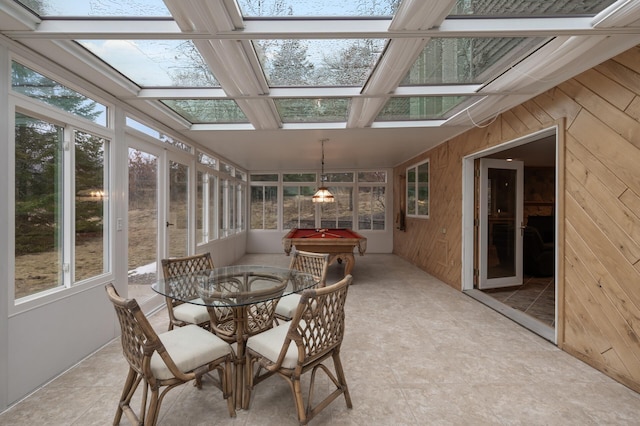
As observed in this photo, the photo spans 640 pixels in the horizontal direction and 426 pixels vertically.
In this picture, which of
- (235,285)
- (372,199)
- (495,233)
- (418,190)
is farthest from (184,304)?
(372,199)

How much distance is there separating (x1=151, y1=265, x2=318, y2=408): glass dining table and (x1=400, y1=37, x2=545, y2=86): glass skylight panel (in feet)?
7.11

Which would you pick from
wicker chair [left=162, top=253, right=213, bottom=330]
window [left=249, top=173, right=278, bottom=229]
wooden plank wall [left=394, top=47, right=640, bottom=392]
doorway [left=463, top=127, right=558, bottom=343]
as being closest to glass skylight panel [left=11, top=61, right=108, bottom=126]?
wicker chair [left=162, top=253, right=213, bottom=330]

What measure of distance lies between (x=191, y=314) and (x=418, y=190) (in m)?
5.50

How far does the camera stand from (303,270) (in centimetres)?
286

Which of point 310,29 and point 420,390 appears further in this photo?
point 420,390

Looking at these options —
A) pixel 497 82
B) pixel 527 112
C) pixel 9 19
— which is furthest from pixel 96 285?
pixel 527 112

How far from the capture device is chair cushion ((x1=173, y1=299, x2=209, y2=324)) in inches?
86.5

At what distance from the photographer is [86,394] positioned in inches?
77.9

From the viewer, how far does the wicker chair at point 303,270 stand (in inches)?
95.8

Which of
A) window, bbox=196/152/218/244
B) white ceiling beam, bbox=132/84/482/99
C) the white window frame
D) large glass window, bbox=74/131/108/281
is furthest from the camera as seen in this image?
the white window frame

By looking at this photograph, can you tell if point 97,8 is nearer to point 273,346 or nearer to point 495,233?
point 273,346

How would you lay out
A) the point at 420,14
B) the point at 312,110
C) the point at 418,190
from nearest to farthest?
the point at 420,14 < the point at 312,110 < the point at 418,190

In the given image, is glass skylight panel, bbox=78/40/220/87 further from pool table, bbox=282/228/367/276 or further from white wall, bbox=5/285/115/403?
pool table, bbox=282/228/367/276

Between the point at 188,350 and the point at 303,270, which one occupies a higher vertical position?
the point at 303,270
